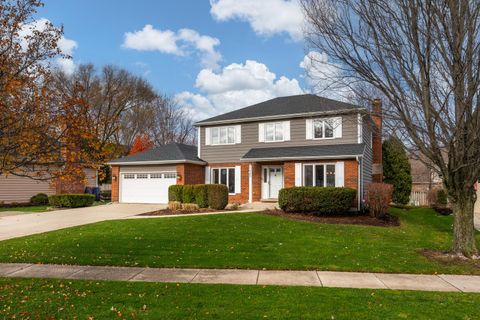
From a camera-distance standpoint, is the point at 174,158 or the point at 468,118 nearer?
the point at 468,118

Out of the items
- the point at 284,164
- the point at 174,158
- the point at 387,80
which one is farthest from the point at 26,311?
the point at 174,158

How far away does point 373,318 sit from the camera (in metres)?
4.67

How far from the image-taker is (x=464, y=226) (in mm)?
8734

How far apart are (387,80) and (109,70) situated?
36378mm

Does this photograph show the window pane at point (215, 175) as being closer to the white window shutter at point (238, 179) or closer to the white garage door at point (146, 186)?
the white window shutter at point (238, 179)

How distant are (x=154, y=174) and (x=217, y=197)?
6.58 metres

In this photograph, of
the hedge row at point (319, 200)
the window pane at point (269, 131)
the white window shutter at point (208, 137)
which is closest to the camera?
the hedge row at point (319, 200)

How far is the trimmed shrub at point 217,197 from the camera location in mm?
17625

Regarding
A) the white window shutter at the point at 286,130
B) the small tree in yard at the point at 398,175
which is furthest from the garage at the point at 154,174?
the small tree in yard at the point at 398,175

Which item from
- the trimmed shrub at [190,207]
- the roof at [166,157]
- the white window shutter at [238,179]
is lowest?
the trimmed shrub at [190,207]

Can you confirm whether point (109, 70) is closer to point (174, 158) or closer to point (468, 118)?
point (174, 158)

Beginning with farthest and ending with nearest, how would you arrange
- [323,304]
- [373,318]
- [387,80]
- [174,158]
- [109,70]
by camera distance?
[109,70] < [174,158] < [387,80] < [323,304] < [373,318]

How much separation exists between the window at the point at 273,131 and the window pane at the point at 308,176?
123 inches

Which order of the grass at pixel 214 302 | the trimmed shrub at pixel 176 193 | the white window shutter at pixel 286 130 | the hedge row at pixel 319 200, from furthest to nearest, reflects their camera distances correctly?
the white window shutter at pixel 286 130 → the trimmed shrub at pixel 176 193 → the hedge row at pixel 319 200 → the grass at pixel 214 302
